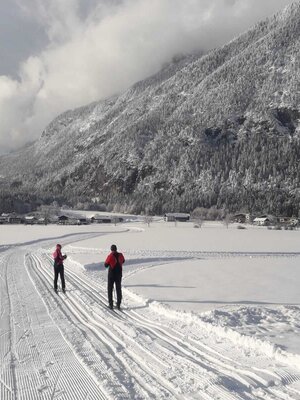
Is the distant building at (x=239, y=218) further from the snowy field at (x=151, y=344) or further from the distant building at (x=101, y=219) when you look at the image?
the snowy field at (x=151, y=344)

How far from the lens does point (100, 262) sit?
1119 inches

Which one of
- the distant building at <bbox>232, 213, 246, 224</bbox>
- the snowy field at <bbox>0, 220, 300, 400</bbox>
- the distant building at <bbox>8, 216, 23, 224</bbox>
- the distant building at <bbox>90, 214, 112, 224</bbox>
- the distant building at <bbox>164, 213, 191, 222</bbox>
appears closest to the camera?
the snowy field at <bbox>0, 220, 300, 400</bbox>

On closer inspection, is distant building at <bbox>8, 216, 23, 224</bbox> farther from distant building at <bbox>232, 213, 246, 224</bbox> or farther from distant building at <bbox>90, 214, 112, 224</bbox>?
distant building at <bbox>232, 213, 246, 224</bbox>

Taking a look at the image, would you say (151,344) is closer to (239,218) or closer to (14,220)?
(14,220)

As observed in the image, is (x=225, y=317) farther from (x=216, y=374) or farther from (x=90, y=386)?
(x=90, y=386)

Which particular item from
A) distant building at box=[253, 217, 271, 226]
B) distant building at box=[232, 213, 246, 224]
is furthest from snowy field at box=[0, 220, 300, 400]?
distant building at box=[232, 213, 246, 224]

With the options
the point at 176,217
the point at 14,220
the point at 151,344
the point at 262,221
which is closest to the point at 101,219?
the point at 176,217

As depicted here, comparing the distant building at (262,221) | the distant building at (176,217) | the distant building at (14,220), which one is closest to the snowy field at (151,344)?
the distant building at (262,221)

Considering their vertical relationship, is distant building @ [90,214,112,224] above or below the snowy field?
below

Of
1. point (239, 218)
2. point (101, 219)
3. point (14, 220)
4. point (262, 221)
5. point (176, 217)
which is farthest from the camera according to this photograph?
point (176, 217)

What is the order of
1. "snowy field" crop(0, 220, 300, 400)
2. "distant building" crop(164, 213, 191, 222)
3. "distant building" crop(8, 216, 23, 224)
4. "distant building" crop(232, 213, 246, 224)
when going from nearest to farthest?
"snowy field" crop(0, 220, 300, 400), "distant building" crop(8, 216, 23, 224), "distant building" crop(232, 213, 246, 224), "distant building" crop(164, 213, 191, 222)

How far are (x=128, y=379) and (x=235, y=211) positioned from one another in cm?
19062

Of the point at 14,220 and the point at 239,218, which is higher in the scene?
the point at 14,220

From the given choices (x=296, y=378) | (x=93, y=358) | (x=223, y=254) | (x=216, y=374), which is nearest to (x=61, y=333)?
(x=93, y=358)
